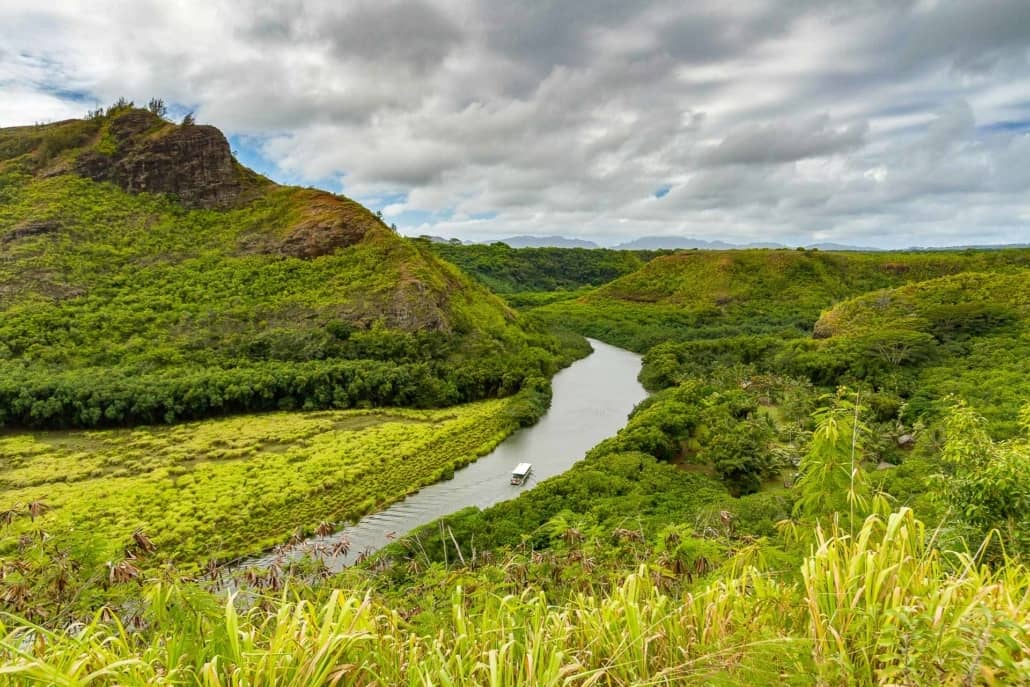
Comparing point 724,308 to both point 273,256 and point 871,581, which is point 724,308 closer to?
point 273,256

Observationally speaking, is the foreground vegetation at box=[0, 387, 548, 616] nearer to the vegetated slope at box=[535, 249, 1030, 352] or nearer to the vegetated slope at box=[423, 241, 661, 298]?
the vegetated slope at box=[535, 249, 1030, 352]

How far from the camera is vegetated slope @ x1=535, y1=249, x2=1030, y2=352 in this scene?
76637 mm

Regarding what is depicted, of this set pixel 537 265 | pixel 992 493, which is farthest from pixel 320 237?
pixel 537 265

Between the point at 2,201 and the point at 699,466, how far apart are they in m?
67.8

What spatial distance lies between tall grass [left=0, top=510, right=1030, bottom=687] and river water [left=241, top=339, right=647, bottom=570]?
20.8ft

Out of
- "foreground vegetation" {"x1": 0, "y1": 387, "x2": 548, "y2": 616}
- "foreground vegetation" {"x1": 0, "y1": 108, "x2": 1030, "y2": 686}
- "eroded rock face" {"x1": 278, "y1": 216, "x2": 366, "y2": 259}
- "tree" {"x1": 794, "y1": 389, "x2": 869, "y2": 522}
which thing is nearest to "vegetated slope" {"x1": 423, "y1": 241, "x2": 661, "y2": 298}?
"foreground vegetation" {"x1": 0, "y1": 108, "x2": 1030, "y2": 686}

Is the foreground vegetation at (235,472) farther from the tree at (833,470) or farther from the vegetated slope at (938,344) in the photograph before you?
the vegetated slope at (938,344)

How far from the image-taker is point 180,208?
56281 mm

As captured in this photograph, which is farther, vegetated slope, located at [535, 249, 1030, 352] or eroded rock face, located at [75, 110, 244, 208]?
vegetated slope, located at [535, 249, 1030, 352]

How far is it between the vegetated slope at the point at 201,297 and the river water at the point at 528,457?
5.21 m

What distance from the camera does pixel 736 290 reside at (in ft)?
291

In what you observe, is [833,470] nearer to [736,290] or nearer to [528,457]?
[528,457]

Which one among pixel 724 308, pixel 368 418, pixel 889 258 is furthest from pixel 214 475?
pixel 889 258

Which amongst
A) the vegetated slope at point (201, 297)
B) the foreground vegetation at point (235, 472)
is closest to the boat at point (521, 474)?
the foreground vegetation at point (235, 472)
